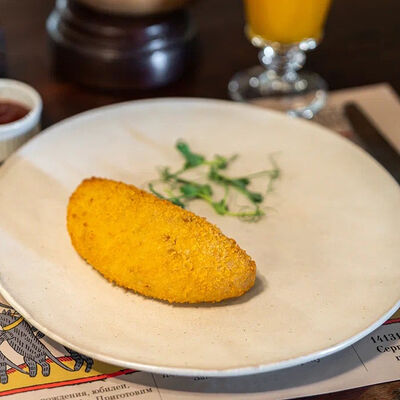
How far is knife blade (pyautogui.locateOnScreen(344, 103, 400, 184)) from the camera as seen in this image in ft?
3.89

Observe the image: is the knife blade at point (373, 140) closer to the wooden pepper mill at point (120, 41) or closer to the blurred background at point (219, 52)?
the blurred background at point (219, 52)

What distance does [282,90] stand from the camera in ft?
4.76

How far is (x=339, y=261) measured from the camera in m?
0.95

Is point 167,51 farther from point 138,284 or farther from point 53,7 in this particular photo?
point 138,284

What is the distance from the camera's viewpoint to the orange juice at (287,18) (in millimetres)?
1318

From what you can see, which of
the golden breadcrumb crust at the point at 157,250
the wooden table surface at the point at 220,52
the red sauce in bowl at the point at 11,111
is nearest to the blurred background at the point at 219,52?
the wooden table surface at the point at 220,52

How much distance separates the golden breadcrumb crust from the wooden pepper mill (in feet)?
1.57

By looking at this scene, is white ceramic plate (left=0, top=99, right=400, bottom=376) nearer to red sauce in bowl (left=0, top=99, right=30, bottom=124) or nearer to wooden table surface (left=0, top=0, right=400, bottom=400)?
red sauce in bowl (left=0, top=99, right=30, bottom=124)

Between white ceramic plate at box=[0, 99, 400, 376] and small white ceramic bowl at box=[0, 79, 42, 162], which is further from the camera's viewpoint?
small white ceramic bowl at box=[0, 79, 42, 162]

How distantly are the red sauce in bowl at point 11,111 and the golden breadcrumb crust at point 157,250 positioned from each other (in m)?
0.33

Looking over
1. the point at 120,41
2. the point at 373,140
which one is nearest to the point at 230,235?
the point at 373,140

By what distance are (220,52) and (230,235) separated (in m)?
0.68

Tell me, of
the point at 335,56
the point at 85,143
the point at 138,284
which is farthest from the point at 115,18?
the point at 138,284

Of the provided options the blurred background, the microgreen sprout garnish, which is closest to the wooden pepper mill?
the blurred background
